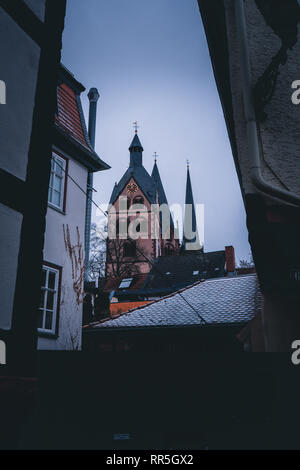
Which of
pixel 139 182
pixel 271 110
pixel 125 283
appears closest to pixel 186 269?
pixel 125 283

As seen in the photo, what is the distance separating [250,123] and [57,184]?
6.74 meters

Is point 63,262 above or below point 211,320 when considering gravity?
above

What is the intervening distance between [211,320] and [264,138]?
944 centimetres

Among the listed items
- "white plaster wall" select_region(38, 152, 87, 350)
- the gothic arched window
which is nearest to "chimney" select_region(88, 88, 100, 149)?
"white plaster wall" select_region(38, 152, 87, 350)

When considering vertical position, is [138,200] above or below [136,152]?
below

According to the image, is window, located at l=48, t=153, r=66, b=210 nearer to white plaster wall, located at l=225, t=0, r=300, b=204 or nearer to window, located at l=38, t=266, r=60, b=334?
window, located at l=38, t=266, r=60, b=334

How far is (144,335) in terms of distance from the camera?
1549cm

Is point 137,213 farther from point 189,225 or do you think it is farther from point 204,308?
point 204,308

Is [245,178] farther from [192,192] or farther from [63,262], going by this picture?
[192,192]

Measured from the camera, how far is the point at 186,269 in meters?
46.0

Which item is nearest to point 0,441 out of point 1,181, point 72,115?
point 1,181

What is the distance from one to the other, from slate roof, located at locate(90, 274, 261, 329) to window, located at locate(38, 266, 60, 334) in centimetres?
493
